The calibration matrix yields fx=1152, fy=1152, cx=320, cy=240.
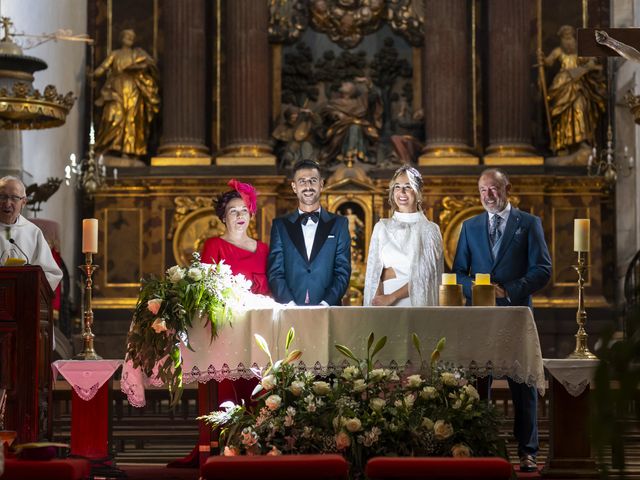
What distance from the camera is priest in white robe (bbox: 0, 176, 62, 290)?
7156 millimetres

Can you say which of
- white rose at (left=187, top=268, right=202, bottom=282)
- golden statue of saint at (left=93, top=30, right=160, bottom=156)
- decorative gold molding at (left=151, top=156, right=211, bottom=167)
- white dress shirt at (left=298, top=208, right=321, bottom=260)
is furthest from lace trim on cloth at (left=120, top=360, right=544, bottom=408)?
golden statue of saint at (left=93, top=30, right=160, bottom=156)

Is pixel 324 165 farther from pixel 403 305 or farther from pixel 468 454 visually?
pixel 468 454

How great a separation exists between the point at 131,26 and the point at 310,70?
249 cm

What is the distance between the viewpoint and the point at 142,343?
6035mm

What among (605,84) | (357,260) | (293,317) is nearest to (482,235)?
(293,317)

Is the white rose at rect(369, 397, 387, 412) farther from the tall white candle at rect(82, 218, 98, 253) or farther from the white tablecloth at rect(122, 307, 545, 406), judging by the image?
the tall white candle at rect(82, 218, 98, 253)

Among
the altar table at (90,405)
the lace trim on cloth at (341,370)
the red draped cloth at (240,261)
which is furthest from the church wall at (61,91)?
the lace trim on cloth at (341,370)

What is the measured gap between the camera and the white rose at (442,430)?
5293 mm

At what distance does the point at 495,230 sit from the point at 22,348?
2802 mm

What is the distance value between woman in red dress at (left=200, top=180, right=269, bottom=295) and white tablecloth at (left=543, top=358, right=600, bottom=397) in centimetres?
173

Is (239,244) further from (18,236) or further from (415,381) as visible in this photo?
(415,381)

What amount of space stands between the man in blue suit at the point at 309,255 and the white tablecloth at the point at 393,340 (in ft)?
2.16

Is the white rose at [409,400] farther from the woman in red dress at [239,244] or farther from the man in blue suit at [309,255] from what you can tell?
the woman in red dress at [239,244]

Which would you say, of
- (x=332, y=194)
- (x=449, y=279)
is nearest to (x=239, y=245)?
(x=449, y=279)
